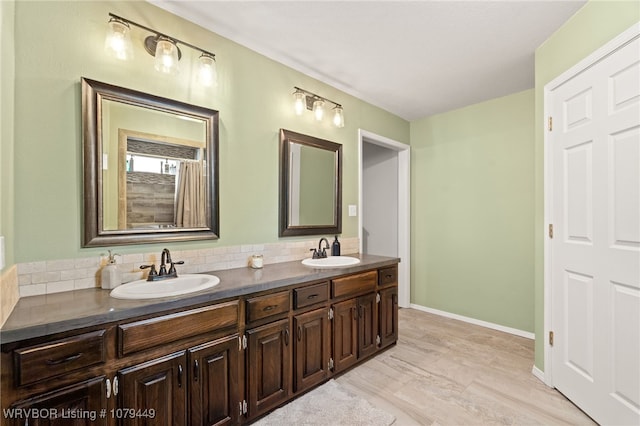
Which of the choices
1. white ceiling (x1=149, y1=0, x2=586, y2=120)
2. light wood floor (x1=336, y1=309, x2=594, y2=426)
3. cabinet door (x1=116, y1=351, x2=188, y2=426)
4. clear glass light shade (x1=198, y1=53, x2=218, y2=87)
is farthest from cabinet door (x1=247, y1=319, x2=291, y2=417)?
white ceiling (x1=149, y1=0, x2=586, y2=120)

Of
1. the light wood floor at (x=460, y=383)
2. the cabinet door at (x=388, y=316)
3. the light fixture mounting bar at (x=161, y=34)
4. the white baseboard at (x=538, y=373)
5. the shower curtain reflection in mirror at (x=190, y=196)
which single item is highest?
the light fixture mounting bar at (x=161, y=34)

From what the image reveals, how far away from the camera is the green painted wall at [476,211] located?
123 inches

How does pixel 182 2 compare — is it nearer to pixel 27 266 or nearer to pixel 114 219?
pixel 114 219

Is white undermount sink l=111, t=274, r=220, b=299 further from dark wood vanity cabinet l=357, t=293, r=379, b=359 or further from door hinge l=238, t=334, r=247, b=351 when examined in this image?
dark wood vanity cabinet l=357, t=293, r=379, b=359

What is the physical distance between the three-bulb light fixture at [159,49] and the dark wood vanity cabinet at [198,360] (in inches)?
55.6

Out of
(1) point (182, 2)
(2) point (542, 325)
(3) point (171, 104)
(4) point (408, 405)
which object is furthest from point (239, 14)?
(2) point (542, 325)

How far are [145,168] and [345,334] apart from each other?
1.79 m

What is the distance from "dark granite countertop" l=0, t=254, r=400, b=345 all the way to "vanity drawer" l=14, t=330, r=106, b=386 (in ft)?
0.17

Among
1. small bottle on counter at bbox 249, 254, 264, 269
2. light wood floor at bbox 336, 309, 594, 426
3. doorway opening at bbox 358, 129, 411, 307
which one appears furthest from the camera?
doorway opening at bbox 358, 129, 411, 307

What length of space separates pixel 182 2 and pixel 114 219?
137cm

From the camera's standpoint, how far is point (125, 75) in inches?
67.9

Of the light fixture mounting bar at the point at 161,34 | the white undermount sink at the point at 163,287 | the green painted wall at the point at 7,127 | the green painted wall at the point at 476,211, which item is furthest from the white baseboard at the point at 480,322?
the green painted wall at the point at 7,127

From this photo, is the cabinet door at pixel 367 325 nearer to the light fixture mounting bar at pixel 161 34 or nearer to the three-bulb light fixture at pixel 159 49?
the three-bulb light fixture at pixel 159 49

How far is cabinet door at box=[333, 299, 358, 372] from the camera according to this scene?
222cm
